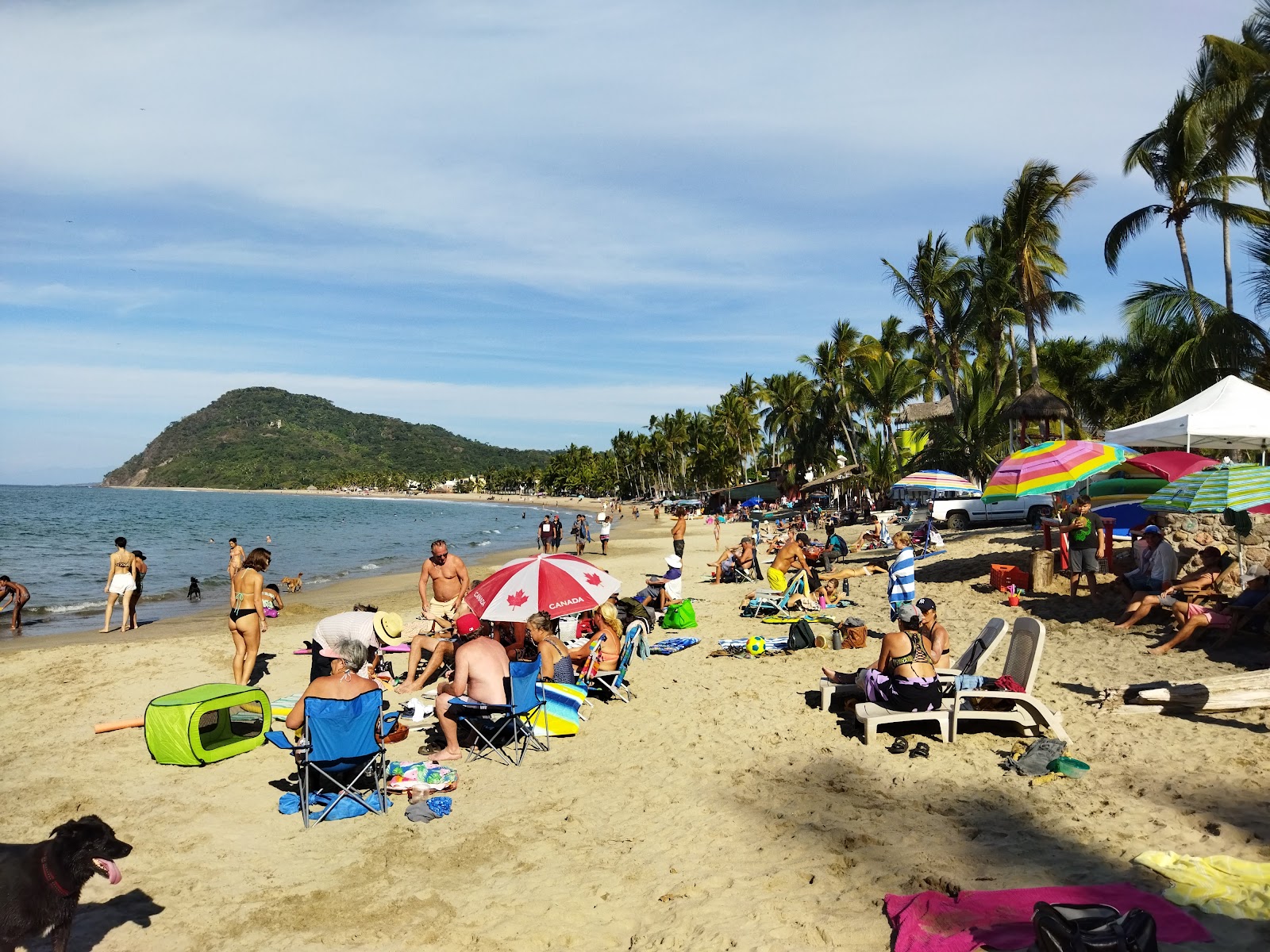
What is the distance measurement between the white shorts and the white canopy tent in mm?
16794

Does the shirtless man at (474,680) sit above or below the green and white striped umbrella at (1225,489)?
below

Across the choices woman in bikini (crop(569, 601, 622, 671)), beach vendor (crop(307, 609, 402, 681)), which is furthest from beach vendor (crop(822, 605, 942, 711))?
beach vendor (crop(307, 609, 402, 681))

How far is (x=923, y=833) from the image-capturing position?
15.9 feet

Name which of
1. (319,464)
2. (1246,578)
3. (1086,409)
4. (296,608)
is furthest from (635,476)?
(319,464)

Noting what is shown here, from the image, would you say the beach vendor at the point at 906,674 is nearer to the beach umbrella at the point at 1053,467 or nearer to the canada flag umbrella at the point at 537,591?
the canada flag umbrella at the point at 537,591

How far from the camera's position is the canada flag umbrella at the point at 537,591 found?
8.15 m

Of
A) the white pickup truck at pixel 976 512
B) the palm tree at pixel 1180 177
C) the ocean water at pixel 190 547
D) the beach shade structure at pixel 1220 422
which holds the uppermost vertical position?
the palm tree at pixel 1180 177

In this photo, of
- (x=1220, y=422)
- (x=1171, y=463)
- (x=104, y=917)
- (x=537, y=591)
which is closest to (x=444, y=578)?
(x=537, y=591)

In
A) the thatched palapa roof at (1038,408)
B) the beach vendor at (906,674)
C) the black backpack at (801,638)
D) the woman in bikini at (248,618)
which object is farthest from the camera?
the thatched palapa roof at (1038,408)

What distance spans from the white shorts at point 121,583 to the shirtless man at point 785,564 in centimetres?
1120

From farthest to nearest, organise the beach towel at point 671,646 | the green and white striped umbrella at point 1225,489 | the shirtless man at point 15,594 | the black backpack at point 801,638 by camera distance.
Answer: the shirtless man at point 15,594
the beach towel at point 671,646
the black backpack at point 801,638
the green and white striped umbrella at point 1225,489

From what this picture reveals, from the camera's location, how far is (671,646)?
34.3 feet

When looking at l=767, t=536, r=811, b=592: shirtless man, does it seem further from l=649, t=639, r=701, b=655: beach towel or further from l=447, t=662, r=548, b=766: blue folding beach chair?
l=447, t=662, r=548, b=766: blue folding beach chair

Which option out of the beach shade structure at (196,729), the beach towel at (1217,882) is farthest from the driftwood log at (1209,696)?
the beach shade structure at (196,729)
